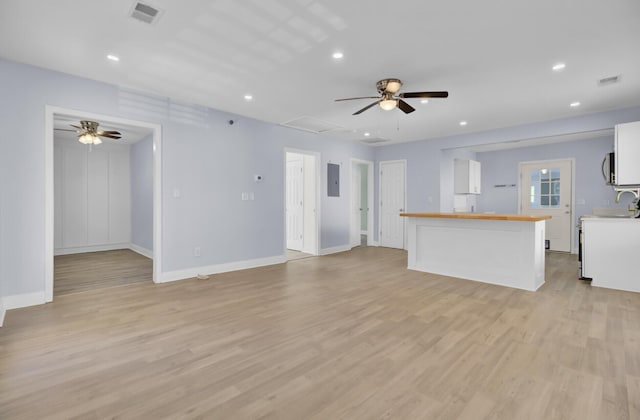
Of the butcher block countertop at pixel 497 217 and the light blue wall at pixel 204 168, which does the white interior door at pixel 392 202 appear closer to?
the light blue wall at pixel 204 168

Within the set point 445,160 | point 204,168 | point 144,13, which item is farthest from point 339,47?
point 445,160

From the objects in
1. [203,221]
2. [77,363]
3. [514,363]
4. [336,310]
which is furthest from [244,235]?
[514,363]

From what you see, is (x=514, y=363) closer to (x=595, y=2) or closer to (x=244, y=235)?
(x=595, y=2)

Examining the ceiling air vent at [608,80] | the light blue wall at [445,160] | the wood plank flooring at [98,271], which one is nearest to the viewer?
the ceiling air vent at [608,80]

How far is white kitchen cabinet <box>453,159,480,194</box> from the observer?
7.32 metres

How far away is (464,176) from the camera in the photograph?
7359 mm

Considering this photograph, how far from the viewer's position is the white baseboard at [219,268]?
14.6 feet

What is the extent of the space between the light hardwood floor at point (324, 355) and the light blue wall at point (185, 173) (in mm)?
857

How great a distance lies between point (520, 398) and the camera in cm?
180

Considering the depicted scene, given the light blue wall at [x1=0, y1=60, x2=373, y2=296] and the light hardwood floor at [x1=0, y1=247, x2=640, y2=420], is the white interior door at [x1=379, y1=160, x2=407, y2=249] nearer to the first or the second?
the light blue wall at [x1=0, y1=60, x2=373, y2=296]

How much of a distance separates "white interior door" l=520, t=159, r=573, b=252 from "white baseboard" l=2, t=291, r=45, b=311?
9106 mm

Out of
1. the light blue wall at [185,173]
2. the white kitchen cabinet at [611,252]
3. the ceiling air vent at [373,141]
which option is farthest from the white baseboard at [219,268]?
the white kitchen cabinet at [611,252]

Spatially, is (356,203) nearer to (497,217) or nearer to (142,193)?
(497,217)

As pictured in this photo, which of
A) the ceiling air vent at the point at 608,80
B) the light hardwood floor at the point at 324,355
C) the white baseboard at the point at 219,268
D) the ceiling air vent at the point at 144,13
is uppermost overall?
the ceiling air vent at the point at 144,13
